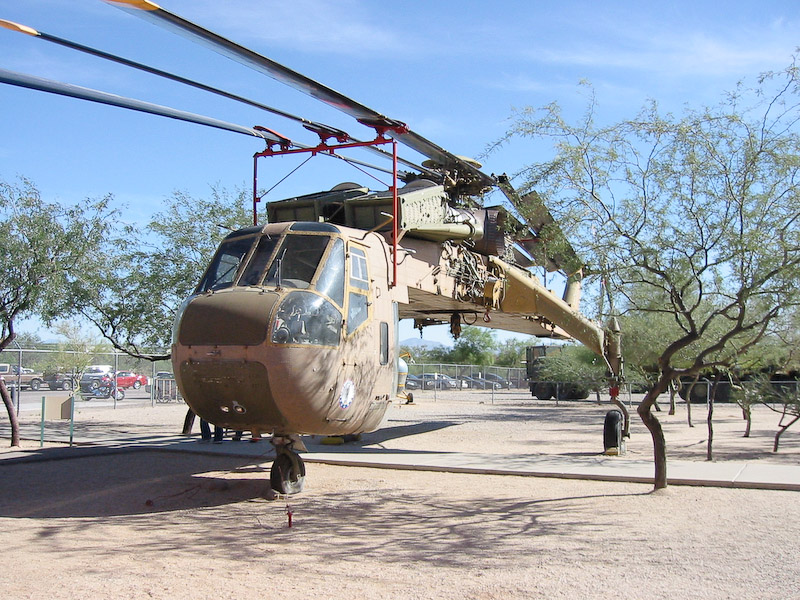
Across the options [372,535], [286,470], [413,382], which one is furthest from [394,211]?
[413,382]

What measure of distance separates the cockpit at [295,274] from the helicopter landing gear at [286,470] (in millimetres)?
1961

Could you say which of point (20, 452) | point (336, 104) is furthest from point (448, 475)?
point (20, 452)

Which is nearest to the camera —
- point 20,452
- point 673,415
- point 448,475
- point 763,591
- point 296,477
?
point 763,591

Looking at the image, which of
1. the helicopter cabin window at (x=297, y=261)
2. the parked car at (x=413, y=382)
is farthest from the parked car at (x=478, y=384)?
the helicopter cabin window at (x=297, y=261)

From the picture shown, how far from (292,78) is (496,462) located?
810 centimetres

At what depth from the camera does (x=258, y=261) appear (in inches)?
346

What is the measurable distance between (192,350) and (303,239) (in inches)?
74.2

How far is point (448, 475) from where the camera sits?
11.9m

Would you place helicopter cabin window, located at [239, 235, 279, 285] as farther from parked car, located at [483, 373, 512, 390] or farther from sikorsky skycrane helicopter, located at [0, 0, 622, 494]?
parked car, located at [483, 373, 512, 390]

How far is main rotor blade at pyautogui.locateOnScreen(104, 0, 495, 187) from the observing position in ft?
17.8

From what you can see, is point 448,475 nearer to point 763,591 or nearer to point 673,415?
point 763,591

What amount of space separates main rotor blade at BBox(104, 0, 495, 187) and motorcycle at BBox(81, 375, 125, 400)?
85.2 ft

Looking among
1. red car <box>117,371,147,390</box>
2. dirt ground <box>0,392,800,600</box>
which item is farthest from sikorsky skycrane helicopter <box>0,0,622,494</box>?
red car <box>117,371,147,390</box>

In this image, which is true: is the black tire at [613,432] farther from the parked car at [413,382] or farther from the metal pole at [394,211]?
the parked car at [413,382]
